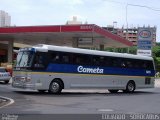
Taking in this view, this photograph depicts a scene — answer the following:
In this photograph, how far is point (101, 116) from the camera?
14.7 m

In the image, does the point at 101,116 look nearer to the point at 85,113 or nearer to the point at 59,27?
the point at 85,113

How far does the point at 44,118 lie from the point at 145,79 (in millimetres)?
19799

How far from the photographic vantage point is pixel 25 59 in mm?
25500

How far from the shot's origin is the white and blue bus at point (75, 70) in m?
25.2

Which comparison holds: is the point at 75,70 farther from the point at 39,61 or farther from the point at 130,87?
the point at 130,87

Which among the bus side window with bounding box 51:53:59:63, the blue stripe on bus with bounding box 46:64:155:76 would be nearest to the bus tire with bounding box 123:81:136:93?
the blue stripe on bus with bounding box 46:64:155:76

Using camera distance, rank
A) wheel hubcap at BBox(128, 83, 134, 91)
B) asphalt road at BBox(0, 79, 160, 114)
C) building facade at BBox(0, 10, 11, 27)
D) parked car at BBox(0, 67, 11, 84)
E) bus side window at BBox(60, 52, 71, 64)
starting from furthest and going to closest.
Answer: building facade at BBox(0, 10, 11, 27)
parked car at BBox(0, 67, 11, 84)
wheel hubcap at BBox(128, 83, 134, 91)
bus side window at BBox(60, 52, 71, 64)
asphalt road at BBox(0, 79, 160, 114)

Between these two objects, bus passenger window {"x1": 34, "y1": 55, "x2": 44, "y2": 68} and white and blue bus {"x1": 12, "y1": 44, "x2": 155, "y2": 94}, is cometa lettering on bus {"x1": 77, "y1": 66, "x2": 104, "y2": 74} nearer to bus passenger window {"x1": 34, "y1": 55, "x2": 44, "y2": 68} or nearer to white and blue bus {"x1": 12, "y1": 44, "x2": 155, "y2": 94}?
white and blue bus {"x1": 12, "y1": 44, "x2": 155, "y2": 94}

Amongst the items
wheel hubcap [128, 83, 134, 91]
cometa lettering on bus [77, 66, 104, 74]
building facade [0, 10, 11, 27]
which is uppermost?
building facade [0, 10, 11, 27]

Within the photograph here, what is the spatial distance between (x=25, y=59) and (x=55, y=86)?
8.05 ft

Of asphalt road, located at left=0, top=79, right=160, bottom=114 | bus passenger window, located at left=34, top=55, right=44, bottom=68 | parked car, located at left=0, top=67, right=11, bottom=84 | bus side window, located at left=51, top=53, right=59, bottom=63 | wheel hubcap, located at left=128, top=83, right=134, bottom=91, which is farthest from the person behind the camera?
parked car, located at left=0, top=67, right=11, bottom=84

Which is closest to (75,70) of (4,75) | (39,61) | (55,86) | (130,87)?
(55,86)

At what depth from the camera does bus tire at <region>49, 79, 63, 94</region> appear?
26000mm

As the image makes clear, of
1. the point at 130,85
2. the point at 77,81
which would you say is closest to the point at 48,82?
the point at 77,81
